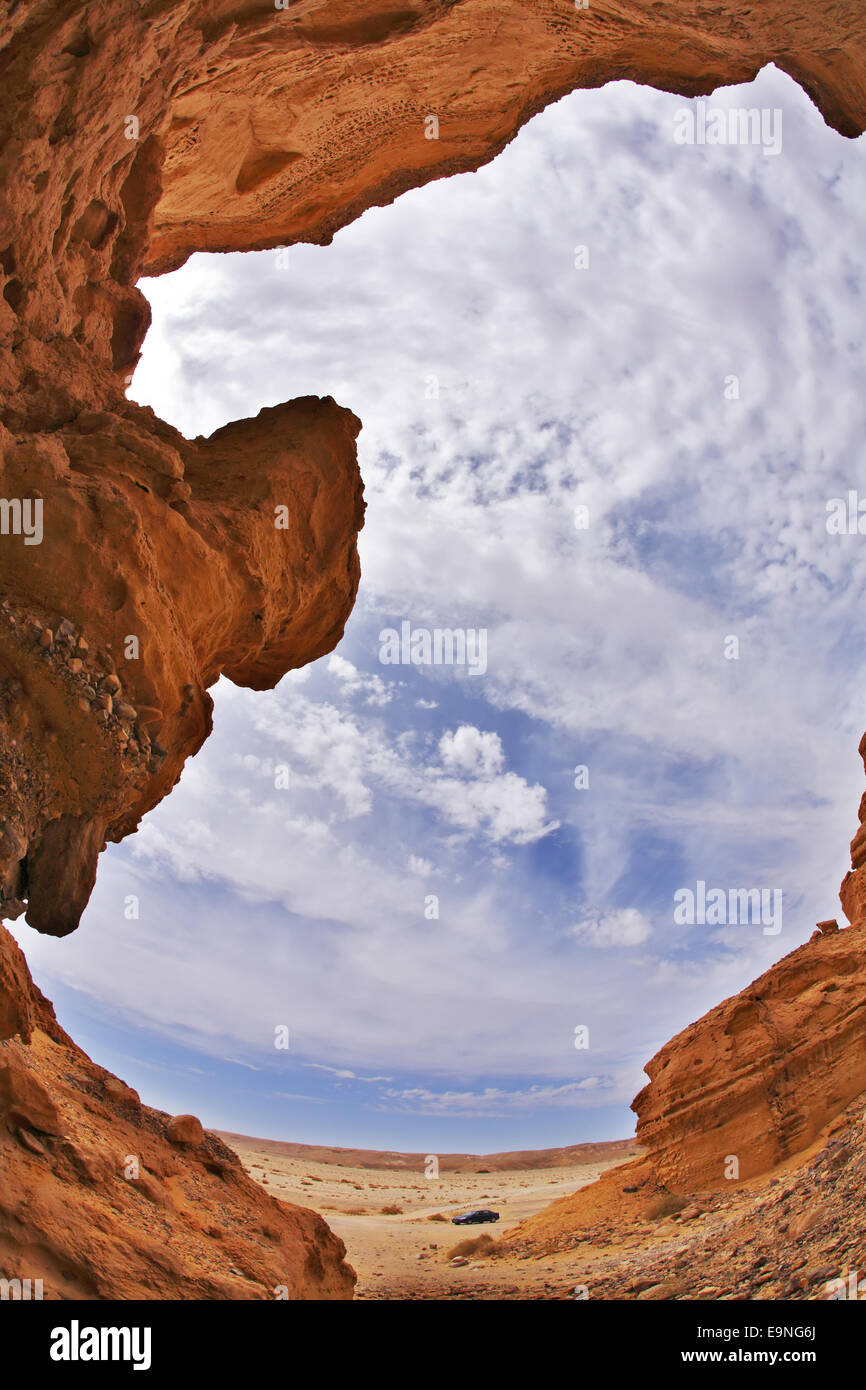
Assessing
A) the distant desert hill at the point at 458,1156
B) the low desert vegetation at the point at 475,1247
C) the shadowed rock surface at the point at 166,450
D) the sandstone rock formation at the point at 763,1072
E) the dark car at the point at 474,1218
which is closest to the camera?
the shadowed rock surface at the point at 166,450

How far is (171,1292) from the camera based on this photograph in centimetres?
717

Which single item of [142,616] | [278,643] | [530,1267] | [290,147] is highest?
[290,147]

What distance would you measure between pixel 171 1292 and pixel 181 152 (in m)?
14.1

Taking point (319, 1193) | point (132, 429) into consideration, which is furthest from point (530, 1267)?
point (319, 1193)

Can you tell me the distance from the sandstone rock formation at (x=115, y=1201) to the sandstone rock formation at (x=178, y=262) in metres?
2.10

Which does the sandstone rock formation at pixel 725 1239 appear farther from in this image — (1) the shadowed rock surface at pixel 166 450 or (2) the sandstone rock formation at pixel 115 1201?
(2) the sandstone rock formation at pixel 115 1201

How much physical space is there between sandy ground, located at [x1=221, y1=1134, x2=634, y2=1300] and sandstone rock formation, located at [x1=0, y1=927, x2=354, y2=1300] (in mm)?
2598

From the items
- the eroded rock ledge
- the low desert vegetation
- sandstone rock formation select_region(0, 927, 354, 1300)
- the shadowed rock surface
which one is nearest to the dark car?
the low desert vegetation

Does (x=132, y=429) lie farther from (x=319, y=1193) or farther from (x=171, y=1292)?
(x=319, y=1193)

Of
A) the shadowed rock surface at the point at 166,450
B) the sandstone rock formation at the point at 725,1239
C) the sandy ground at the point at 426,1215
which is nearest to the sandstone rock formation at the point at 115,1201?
the shadowed rock surface at the point at 166,450

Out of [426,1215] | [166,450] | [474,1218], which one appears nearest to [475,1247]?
[474,1218]

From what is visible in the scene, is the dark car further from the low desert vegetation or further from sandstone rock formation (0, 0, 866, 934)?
sandstone rock formation (0, 0, 866, 934)

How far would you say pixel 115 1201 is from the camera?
8.26m

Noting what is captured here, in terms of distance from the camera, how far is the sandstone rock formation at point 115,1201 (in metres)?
6.59
